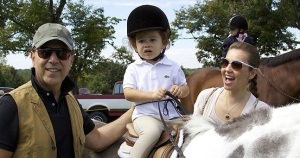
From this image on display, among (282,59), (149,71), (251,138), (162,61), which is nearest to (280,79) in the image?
(282,59)

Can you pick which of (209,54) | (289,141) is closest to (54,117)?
(289,141)

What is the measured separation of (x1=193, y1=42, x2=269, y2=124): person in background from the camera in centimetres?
317

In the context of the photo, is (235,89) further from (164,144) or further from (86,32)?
(86,32)

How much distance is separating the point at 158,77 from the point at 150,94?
0.36 metres

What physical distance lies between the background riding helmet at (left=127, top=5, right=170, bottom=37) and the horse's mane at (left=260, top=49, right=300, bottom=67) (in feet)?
13.2

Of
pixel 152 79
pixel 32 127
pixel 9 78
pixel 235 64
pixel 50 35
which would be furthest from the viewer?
pixel 9 78

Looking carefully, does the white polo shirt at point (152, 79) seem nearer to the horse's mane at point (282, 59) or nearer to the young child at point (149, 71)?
the young child at point (149, 71)

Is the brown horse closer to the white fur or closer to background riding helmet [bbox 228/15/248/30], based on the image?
background riding helmet [bbox 228/15/248/30]

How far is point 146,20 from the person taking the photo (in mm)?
3838

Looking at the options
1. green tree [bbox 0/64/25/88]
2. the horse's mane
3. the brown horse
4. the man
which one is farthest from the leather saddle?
green tree [bbox 0/64/25/88]

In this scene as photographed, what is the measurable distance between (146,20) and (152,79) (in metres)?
0.52

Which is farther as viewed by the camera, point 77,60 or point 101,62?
point 101,62

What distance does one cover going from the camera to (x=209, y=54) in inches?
1233

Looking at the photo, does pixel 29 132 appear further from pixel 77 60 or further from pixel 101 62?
pixel 101 62
